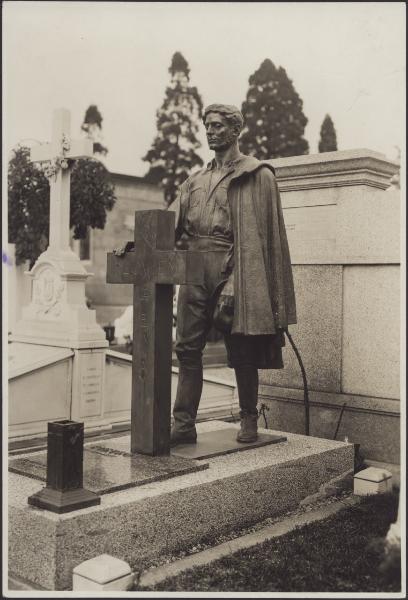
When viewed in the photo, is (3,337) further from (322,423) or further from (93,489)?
(322,423)

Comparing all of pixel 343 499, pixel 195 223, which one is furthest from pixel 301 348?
pixel 195 223

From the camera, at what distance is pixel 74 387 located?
8.59 m

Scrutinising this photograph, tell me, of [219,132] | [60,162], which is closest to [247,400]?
[219,132]

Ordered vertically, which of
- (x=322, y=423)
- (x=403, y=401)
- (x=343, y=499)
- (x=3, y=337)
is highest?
(x=3, y=337)

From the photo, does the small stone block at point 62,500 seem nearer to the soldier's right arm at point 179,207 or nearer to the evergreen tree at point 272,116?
the soldier's right arm at point 179,207

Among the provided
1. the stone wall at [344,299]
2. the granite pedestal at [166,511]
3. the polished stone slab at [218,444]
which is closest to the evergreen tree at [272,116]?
the stone wall at [344,299]

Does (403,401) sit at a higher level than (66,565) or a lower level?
higher

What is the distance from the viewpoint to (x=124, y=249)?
5.10m

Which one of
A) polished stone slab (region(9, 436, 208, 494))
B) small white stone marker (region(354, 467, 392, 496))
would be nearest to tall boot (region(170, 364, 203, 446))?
polished stone slab (region(9, 436, 208, 494))

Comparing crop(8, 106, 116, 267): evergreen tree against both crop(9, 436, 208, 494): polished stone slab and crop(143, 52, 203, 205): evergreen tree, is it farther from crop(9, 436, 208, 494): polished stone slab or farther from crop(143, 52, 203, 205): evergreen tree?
crop(9, 436, 208, 494): polished stone slab

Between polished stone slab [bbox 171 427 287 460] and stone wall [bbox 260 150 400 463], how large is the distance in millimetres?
938

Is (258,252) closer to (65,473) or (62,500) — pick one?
(65,473)

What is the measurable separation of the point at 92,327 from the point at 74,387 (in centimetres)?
71

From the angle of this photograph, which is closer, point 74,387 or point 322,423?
point 322,423
